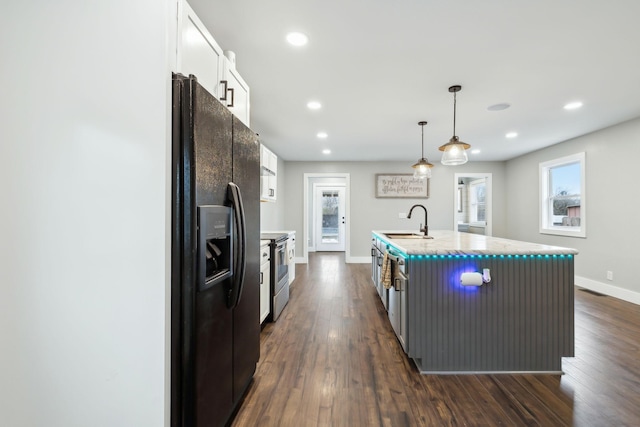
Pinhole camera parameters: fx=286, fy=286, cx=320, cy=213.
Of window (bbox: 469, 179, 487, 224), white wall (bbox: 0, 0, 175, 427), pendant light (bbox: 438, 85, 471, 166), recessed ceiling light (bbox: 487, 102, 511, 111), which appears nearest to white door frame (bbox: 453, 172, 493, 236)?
window (bbox: 469, 179, 487, 224)

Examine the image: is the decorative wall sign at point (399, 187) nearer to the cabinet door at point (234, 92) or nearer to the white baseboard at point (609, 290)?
the white baseboard at point (609, 290)

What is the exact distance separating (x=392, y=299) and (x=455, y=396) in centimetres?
97

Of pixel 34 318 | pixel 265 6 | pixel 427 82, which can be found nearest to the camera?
pixel 34 318

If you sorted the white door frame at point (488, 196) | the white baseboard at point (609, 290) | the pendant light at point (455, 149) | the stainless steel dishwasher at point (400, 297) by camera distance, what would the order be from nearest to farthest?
1. the stainless steel dishwasher at point (400, 297)
2. the pendant light at point (455, 149)
3. the white baseboard at point (609, 290)
4. the white door frame at point (488, 196)

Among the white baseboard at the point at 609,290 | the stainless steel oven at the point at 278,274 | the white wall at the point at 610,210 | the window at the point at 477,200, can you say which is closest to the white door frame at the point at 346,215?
the stainless steel oven at the point at 278,274

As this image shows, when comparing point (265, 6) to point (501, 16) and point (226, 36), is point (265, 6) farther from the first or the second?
point (501, 16)

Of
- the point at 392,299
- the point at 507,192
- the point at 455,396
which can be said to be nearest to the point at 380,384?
the point at 455,396

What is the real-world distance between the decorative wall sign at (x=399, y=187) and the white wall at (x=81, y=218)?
5.98 m

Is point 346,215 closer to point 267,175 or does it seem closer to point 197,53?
point 267,175

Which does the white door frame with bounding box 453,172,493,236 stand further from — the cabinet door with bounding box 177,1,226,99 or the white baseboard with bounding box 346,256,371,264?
the cabinet door with bounding box 177,1,226,99

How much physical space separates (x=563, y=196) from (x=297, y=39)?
5304 millimetres

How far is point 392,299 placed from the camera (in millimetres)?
2682

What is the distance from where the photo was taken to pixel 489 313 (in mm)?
2039

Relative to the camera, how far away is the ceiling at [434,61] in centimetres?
174
